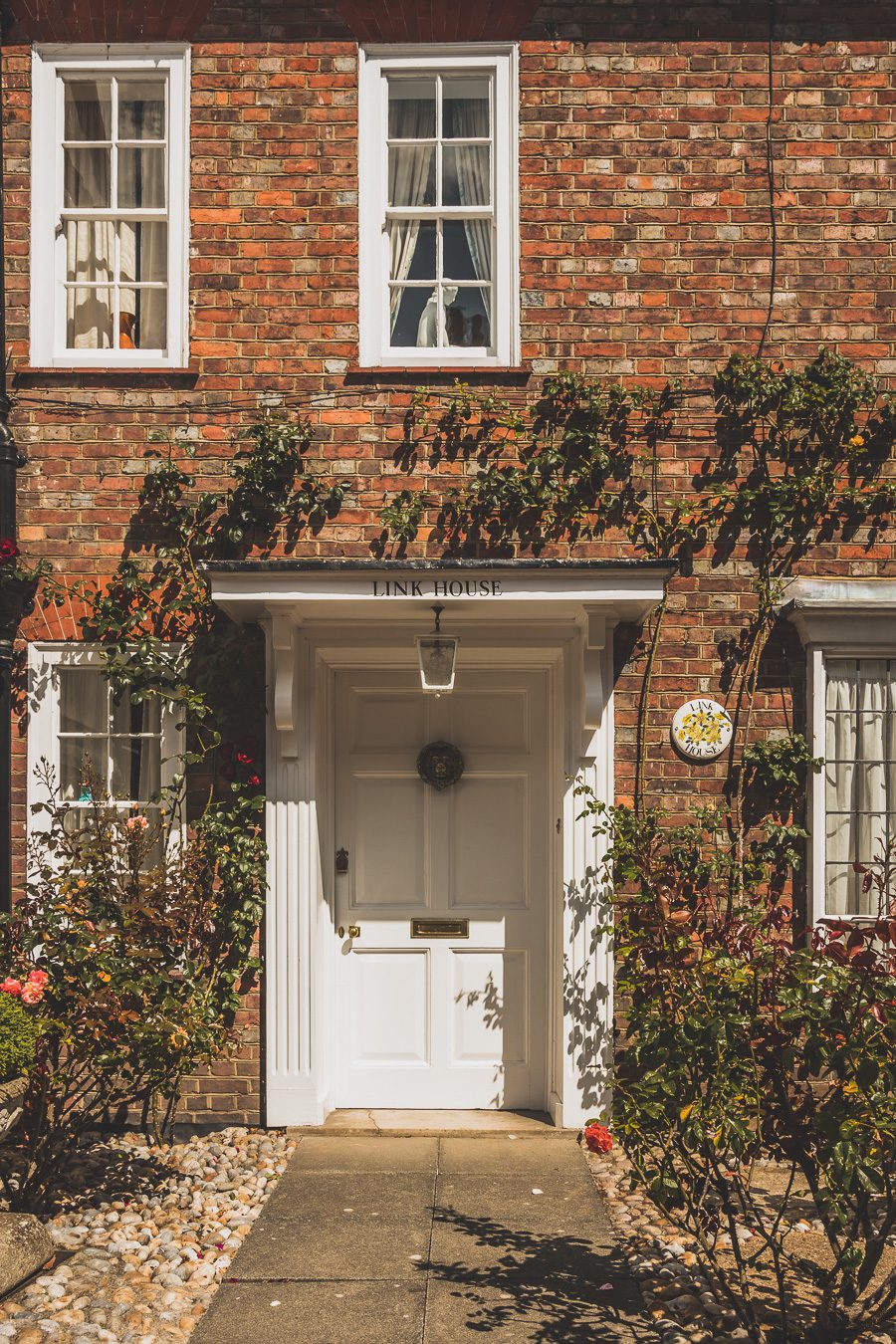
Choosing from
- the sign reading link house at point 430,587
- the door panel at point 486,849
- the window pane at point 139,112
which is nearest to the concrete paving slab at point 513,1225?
the door panel at point 486,849

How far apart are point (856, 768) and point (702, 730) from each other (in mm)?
900

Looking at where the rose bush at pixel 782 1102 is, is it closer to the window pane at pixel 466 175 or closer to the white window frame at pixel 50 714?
the white window frame at pixel 50 714

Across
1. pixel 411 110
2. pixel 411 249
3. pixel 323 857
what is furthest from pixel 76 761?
pixel 411 110

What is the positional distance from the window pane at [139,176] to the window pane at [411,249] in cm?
134

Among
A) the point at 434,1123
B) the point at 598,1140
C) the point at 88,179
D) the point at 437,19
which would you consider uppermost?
the point at 437,19

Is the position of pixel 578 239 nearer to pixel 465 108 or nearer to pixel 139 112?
pixel 465 108

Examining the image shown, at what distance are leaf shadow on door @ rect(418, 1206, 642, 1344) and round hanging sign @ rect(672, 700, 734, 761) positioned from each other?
2479 millimetres

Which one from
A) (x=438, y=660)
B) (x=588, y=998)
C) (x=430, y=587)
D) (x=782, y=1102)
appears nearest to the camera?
(x=782, y=1102)

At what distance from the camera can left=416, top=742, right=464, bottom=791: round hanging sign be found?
6.42 metres

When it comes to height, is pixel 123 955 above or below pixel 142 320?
below

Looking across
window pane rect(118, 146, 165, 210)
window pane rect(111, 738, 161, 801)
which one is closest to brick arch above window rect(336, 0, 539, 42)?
window pane rect(118, 146, 165, 210)

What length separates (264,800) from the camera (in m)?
6.04

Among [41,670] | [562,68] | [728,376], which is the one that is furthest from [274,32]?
[41,670]

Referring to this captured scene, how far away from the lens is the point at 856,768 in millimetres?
6238
